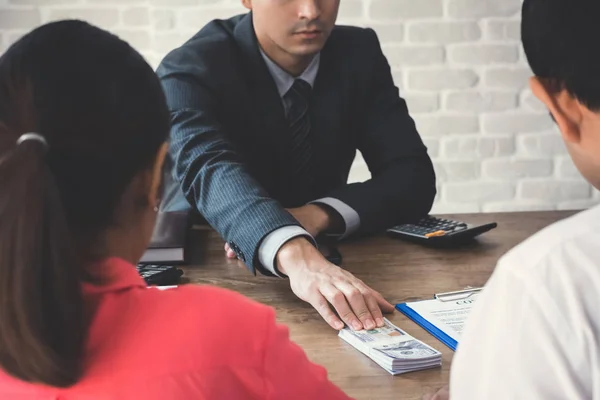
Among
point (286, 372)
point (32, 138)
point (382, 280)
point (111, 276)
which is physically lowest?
point (382, 280)

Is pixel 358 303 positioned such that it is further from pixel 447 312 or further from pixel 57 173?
pixel 57 173

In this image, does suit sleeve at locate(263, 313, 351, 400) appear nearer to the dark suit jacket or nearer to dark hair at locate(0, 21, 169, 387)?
dark hair at locate(0, 21, 169, 387)

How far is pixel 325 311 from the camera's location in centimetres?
105

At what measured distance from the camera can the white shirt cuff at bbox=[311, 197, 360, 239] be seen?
4.86ft

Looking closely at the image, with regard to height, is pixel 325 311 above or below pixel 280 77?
below

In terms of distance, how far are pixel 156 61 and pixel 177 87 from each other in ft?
3.79

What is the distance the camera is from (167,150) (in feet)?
2.29

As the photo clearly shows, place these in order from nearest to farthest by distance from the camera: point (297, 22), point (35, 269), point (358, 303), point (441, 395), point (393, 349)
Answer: point (35, 269) < point (441, 395) < point (393, 349) < point (358, 303) < point (297, 22)

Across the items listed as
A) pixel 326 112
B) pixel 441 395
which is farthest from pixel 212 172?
pixel 441 395

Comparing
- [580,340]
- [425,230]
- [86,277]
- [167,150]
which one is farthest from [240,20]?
[580,340]

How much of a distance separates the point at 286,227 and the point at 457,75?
164 centimetres

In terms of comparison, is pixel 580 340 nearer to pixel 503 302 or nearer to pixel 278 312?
pixel 503 302

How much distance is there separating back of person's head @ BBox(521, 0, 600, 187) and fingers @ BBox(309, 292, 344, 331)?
1.41ft

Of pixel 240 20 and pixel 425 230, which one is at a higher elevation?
pixel 240 20
